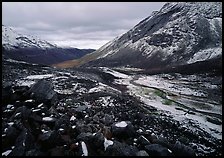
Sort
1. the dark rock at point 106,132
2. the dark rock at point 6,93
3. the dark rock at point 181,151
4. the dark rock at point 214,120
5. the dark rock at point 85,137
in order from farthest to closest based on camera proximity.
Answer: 1. the dark rock at point 214,120
2. the dark rock at point 6,93
3. the dark rock at point 106,132
4. the dark rock at point 181,151
5. the dark rock at point 85,137

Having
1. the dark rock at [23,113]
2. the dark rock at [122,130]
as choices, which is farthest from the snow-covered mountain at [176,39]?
the dark rock at [23,113]

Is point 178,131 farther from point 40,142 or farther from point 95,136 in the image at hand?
point 40,142

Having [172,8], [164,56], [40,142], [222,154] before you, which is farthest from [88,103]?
[172,8]

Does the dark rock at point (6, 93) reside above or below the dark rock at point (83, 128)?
above

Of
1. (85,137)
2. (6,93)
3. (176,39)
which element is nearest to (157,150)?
(85,137)

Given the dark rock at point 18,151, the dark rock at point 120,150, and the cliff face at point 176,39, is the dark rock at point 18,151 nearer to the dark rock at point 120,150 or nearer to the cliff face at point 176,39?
the dark rock at point 120,150

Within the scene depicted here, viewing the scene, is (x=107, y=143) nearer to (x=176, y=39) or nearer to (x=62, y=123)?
(x=62, y=123)
